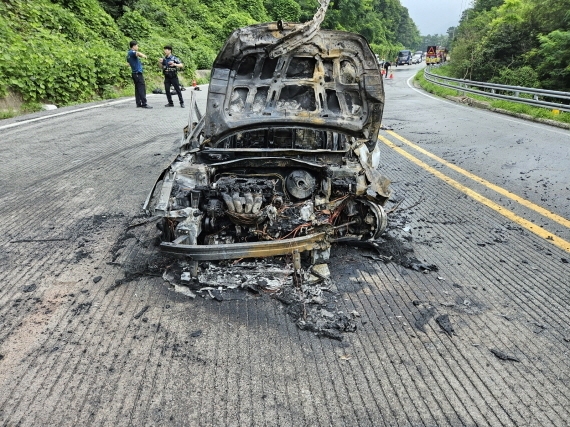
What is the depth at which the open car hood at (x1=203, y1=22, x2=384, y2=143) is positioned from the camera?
4.26 meters

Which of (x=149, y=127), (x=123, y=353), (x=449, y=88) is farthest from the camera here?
(x=449, y=88)

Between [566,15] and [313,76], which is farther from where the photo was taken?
[566,15]

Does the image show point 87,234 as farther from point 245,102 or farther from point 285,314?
point 285,314

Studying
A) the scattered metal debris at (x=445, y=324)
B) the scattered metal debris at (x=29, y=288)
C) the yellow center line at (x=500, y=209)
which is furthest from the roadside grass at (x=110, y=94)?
the scattered metal debris at (x=445, y=324)

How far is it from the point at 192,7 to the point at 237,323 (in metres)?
34.0

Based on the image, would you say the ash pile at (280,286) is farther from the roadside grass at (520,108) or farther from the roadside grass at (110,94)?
the roadside grass at (520,108)

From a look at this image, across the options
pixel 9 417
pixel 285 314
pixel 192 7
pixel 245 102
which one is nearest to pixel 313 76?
pixel 245 102

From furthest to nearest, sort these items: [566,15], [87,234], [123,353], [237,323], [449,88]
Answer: [449,88], [566,15], [87,234], [237,323], [123,353]

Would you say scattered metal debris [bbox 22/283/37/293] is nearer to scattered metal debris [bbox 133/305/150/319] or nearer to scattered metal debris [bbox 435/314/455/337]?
scattered metal debris [bbox 133/305/150/319]

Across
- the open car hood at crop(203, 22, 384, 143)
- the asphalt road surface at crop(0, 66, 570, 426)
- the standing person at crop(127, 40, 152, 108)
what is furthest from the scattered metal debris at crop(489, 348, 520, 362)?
the standing person at crop(127, 40, 152, 108)

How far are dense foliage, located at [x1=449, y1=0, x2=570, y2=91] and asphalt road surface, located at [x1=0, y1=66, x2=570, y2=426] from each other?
16.7m

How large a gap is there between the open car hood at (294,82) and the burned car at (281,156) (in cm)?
1

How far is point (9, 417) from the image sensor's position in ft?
7.25

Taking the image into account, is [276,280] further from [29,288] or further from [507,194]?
[507,194]
